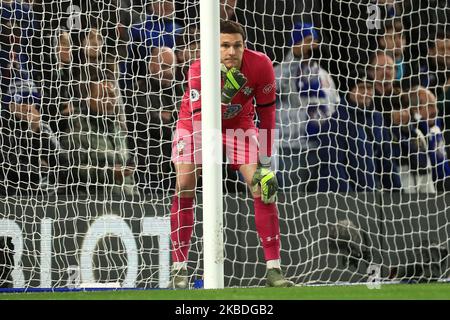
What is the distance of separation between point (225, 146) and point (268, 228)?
1.97 feet

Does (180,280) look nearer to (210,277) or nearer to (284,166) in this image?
(210,277)

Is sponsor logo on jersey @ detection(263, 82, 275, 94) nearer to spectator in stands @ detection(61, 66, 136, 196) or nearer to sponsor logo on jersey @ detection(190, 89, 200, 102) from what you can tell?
sponsor logo on jersey @ detection(190, 89, 200, 102)

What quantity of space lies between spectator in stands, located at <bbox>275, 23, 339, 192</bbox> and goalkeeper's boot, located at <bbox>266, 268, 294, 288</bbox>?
3.40 ft

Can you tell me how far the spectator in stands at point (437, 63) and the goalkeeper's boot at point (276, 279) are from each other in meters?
2.06

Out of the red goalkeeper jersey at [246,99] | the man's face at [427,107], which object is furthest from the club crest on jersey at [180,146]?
the man's face at [427,107]

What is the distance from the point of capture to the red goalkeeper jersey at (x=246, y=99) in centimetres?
775

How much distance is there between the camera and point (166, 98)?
8422 millimetres

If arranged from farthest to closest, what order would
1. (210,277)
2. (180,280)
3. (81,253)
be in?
(81,253), (180,280), (210,277)

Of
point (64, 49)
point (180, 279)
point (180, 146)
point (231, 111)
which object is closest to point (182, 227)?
point (180, 279)

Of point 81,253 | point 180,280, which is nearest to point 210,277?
point 180,280

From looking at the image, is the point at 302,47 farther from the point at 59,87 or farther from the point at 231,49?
the point at 59,87

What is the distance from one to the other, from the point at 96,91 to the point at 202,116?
1432 mm

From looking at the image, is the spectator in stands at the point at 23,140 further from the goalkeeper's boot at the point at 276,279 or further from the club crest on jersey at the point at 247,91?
the goalkeeper's boot at the point at 276,279

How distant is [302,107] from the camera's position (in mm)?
8633
